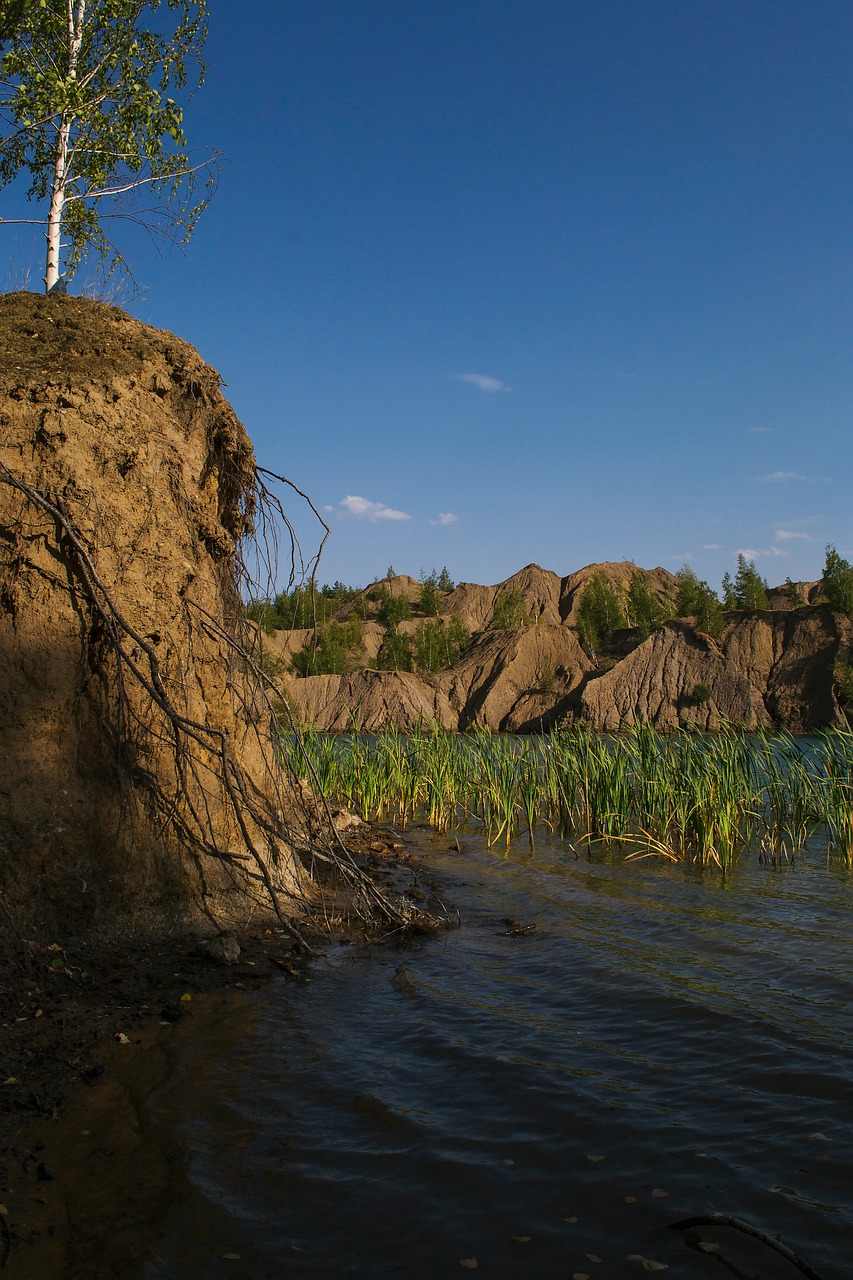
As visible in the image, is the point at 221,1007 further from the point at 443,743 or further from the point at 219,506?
the point at 443,743

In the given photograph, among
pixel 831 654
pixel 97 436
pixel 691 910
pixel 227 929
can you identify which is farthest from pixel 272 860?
pixel 831 654

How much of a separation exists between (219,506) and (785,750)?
7.10 meters

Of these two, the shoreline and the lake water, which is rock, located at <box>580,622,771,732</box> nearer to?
the lake water

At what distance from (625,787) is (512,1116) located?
22.3ft

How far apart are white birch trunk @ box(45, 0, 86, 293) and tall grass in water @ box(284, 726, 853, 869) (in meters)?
5.83

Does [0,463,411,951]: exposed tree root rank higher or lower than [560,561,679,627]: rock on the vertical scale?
lower

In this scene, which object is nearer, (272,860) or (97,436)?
(97,436)

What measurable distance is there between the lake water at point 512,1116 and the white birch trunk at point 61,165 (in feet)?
23.9

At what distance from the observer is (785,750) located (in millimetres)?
9906

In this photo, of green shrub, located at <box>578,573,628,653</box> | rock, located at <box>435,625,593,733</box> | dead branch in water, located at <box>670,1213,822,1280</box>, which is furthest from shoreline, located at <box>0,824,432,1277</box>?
Result: green shrub, located at <box>578,573,628,653</box>

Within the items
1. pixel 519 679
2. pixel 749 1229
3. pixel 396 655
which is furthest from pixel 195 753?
pixel 396 655

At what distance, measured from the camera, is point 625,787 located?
9875mm

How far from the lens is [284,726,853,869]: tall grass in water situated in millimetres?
9148

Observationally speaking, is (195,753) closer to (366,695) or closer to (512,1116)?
(512,1116)
